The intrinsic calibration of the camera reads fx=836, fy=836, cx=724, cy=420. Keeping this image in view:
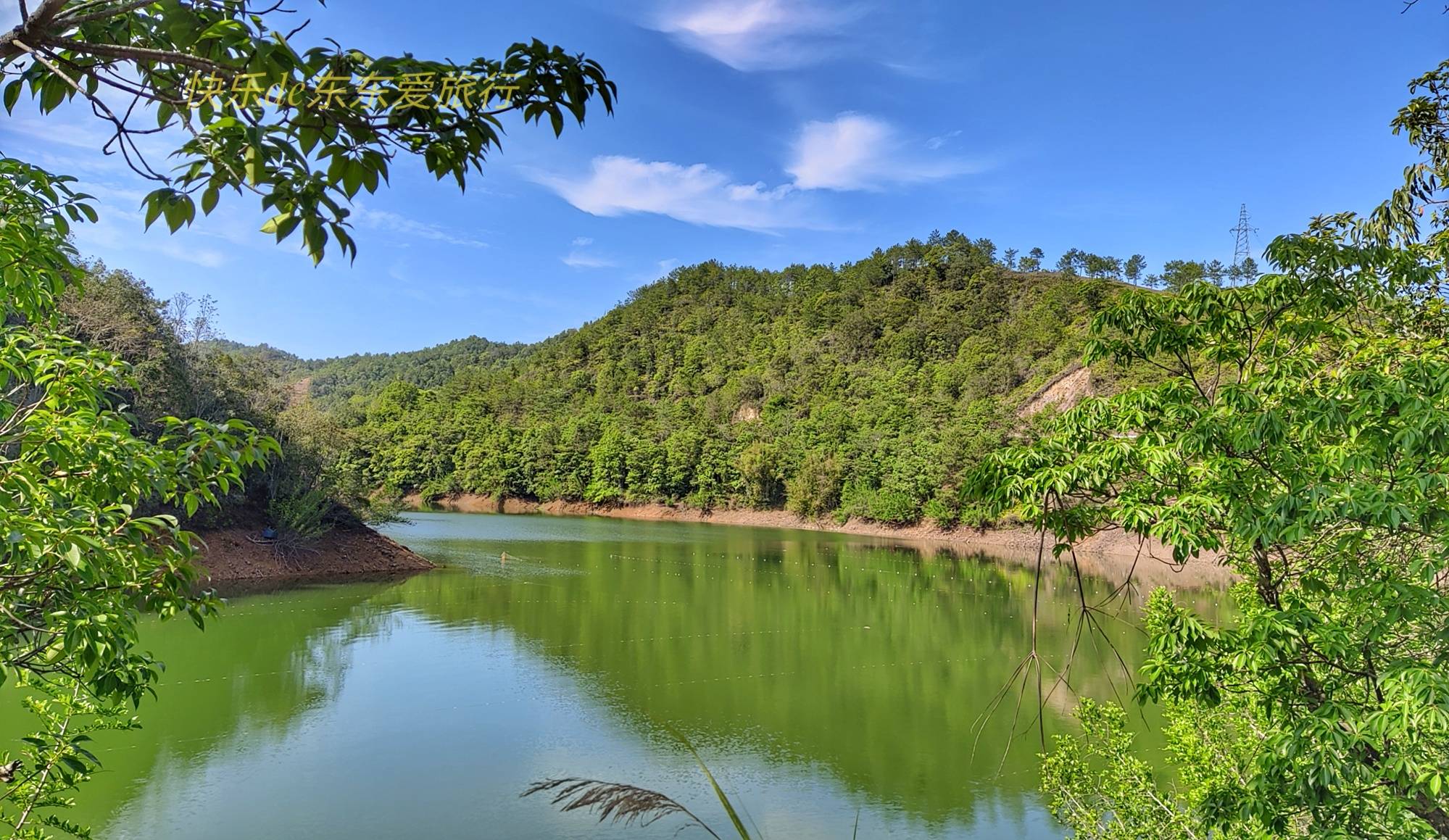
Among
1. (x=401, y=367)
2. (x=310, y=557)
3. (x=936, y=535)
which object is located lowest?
(x=936, y=535)

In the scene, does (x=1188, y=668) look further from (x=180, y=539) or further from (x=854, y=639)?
(x=854, y=639)

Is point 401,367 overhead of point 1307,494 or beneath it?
overhead

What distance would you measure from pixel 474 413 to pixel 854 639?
49988 mm

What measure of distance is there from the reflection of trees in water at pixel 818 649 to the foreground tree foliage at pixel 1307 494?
1.71m

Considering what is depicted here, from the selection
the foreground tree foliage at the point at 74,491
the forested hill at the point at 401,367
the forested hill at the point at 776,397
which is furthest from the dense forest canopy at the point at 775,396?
the foreground tree foliage at the point at 74,491

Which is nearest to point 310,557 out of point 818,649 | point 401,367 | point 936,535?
point 818,649

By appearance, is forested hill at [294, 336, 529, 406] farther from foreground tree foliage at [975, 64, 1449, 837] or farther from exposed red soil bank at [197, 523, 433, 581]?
foreground tree foliage at [975, 64, 1449, 837]

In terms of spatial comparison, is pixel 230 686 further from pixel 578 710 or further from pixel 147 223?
pixel 147 223

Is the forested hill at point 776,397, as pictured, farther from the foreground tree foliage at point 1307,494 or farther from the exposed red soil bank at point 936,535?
the foreground tree foliage at point 1307,494

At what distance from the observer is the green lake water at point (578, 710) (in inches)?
294

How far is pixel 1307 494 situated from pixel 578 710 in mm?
9202

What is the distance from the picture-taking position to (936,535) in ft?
119

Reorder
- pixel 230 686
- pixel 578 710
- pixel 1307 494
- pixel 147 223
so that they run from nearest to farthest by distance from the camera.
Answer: pixel 147 223, pixel 1307 494, pixel 578 710, pixel 230 686

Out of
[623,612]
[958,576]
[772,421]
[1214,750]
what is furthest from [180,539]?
[772,421]
